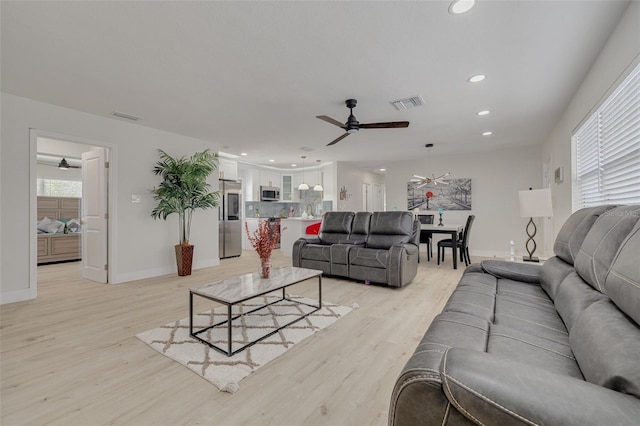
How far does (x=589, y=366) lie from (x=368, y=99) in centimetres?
316

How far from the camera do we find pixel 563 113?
4.01m

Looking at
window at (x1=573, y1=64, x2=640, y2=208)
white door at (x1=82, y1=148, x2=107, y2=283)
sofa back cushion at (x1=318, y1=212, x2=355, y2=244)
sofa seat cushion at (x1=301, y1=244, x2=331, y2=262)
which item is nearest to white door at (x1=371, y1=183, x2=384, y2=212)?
sofa back cushion at (x1=318, y1=212, x2=355, y2=244)

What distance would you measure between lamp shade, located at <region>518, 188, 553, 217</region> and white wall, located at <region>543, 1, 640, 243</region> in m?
0.45

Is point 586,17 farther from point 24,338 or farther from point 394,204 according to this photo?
point 394,204

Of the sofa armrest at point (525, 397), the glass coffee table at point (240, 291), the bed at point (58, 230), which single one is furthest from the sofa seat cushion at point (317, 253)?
the bed at point (58, 230)

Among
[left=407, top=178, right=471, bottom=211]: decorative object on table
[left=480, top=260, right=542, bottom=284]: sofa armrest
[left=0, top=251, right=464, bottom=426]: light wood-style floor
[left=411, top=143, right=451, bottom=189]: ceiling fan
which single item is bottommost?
[left=0, top=251, right=464, bottom=426]: light wood-style floor

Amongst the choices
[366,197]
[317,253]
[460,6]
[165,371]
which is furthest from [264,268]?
[366,197]

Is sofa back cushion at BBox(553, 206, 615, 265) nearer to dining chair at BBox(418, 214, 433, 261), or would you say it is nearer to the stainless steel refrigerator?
dining chair at BBox(418, 214, 433, 261)

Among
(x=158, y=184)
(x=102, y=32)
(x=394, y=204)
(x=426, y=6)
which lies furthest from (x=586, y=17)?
(x=394, y=204)

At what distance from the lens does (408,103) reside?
3.62m

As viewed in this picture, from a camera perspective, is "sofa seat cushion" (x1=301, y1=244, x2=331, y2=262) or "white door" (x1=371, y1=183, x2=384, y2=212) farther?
"white door" (x1=371, y1=183, x2=384, y2=212)

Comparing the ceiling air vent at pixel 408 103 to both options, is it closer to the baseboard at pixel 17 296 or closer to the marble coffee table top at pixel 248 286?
the marble coffee table top at pixel 248 286

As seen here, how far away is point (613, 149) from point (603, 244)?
167 cm

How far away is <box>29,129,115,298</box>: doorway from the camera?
3588mm
